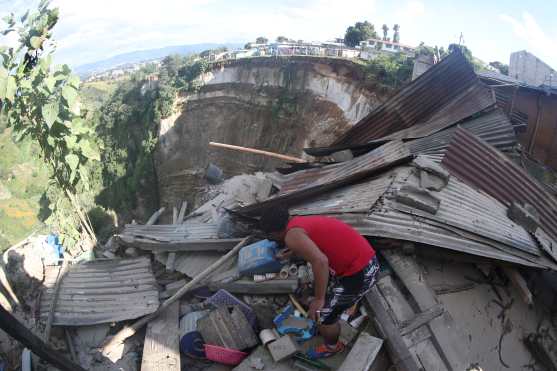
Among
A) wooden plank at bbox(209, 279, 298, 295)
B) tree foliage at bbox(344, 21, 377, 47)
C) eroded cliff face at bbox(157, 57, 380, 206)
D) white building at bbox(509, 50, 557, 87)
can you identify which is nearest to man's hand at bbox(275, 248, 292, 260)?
wooden plank at bbox(209, 279, 298, 295)

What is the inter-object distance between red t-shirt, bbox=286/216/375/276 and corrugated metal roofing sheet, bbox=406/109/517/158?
2.48 meters

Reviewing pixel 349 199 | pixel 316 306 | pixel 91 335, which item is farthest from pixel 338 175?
pixel 91 335

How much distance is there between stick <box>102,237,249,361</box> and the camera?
355cm

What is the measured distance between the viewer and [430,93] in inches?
269

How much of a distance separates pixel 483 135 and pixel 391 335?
3732 millimetres

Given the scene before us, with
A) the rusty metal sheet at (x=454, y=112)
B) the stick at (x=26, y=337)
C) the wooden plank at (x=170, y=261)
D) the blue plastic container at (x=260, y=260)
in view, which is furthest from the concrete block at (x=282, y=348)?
the rusty metal sheet at (x=454, y=112)

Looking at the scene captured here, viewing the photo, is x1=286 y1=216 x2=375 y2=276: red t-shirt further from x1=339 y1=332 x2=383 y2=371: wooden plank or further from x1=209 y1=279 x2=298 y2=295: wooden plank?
x1=209 y1=279 x2=298 y2=295: wooden plank

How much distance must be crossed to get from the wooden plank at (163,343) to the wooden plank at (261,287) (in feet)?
1.75

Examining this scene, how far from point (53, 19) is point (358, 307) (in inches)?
209

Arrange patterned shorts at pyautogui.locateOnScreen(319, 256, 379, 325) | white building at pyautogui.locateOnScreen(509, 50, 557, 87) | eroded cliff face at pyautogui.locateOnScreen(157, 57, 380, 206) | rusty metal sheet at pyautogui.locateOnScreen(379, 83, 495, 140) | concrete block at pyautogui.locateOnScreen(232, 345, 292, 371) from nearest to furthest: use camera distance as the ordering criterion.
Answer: patterned shorts at pyautogui.locateOnScreen(319, 256, 379, 325), concrete block at pyautogui.locateOnScreen(232, 345, 292, 371), rusty metal sheet at pyautogui.locateOnScreen(379, 83, 495, 140), white building at pyautogui.locateOnScreen(509, 50, 557, 87), eroded cliff face at pyautogui.locateOnScreen(157, 57, 380, 206)

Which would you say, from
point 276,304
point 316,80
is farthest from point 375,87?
point 276,304

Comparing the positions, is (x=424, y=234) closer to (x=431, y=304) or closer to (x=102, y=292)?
(x=431, y=304)

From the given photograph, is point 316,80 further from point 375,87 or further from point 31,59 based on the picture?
point 31,59

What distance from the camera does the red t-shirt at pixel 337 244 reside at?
9.29 feet
